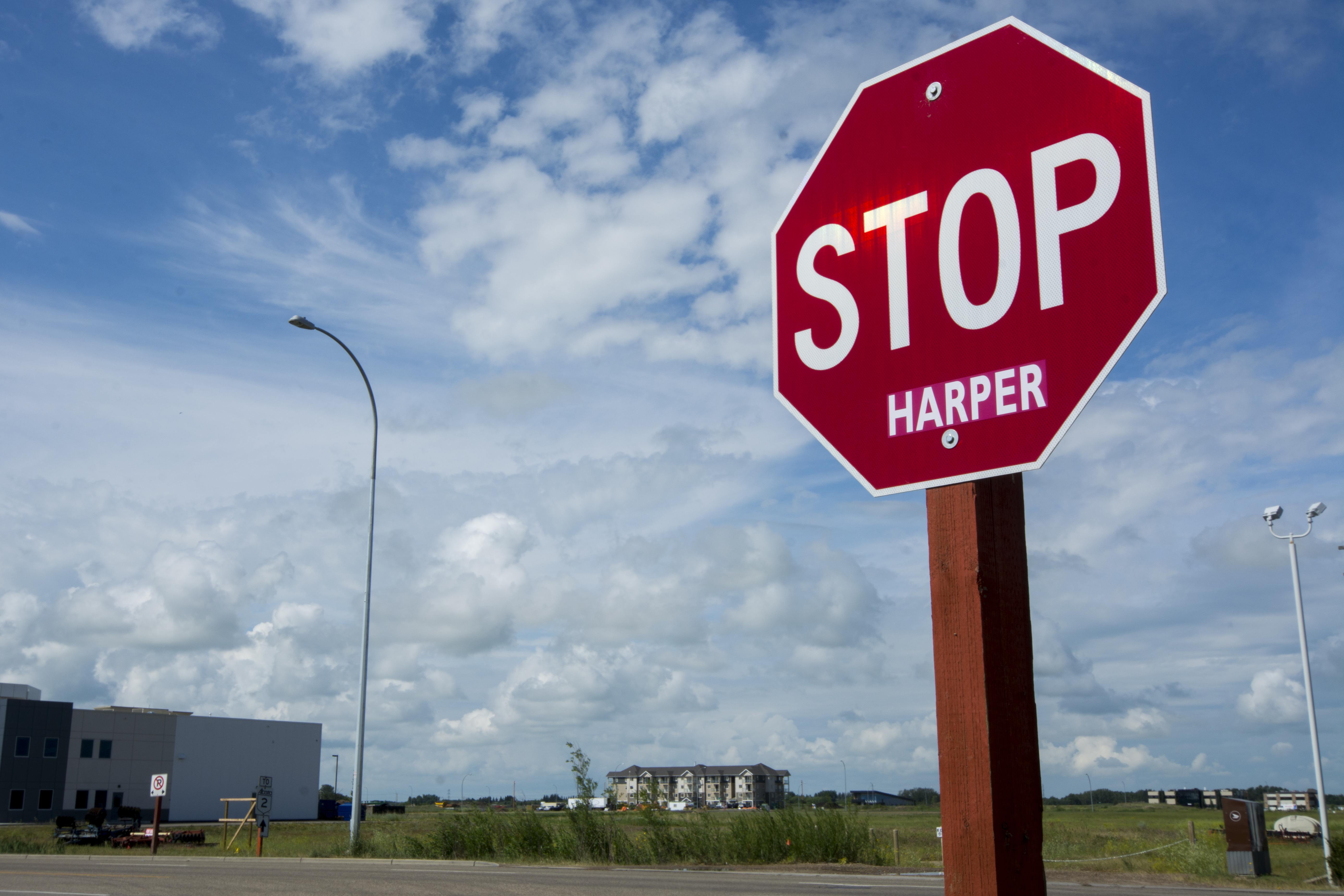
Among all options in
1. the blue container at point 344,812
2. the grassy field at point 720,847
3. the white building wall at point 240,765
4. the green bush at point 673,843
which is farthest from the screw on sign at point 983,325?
the blue container at point 344,812

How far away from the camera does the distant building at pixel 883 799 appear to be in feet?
498

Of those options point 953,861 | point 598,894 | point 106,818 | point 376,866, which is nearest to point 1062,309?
point 953,861

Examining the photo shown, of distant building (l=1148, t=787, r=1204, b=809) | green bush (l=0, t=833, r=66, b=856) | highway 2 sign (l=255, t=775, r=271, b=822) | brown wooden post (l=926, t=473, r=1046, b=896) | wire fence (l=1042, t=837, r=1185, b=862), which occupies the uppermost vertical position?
brown wooden post (l=926, t=473, r=1046, b=896)

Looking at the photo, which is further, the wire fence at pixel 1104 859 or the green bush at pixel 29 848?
the green bush at pixel 29 848

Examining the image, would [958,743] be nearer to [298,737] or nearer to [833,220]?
[833,220]

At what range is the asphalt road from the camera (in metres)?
14.9

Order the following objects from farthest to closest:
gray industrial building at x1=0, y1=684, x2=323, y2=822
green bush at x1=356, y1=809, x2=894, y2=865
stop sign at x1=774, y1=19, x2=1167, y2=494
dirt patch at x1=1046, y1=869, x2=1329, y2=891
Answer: gray industrial building at x1=0, y1=684, x2=323, y2=822 < green bush at x1=356, y1=809, x2=894, y2=865 < dirt patch at x1=1046, y1=869, x2=1329, y2=891 < stop sign at x1=774, y1=19, x2=1167, y2=494

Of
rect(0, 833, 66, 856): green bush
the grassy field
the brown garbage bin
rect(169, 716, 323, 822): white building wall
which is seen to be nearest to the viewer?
the brown garbage bin

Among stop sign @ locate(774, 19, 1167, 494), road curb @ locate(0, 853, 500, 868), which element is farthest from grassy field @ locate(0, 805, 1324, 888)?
stop sign @ locate(774, 19, 1167, 494)

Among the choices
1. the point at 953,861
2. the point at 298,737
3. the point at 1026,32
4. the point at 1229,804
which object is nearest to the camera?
the point at 953,861

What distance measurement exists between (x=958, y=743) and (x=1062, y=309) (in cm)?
93

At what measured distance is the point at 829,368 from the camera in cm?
252

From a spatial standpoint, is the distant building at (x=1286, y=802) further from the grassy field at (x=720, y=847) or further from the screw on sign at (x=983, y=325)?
the screw on sign at (x=983, y=325)

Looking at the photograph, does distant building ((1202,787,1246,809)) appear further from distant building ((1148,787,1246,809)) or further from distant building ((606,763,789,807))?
distant building ((606,763,789,807))
